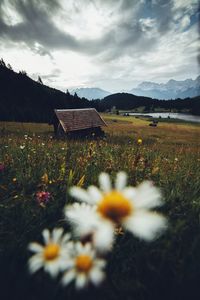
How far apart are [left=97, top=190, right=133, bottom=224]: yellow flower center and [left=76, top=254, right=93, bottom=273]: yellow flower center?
0.22 metres

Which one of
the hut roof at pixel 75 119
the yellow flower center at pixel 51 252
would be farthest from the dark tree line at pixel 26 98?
the yellow flower center at pixel 51 252

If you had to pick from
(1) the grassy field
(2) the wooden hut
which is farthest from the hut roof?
(1) the grassy field

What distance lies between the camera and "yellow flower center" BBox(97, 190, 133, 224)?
1.07 m

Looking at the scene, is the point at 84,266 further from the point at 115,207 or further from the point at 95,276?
the point at 115,207

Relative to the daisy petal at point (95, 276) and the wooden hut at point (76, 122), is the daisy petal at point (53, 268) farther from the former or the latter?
the wooden hut at point (76, 122)

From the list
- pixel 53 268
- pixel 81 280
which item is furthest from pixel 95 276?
pixel 53 268

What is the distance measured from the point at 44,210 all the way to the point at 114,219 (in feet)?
4.84

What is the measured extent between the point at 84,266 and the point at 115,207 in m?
0.30

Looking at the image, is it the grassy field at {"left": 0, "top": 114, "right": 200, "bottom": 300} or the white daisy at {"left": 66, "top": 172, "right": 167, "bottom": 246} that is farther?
the grassy field at {"left": 0, "top": 114, "right": 200, "bottom": 300}

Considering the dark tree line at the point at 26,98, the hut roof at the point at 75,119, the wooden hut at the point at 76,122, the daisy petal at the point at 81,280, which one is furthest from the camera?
the dark tree line at the point at 26,98

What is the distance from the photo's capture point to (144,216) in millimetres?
972

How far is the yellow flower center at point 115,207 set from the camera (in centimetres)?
107

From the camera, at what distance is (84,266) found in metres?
1.11

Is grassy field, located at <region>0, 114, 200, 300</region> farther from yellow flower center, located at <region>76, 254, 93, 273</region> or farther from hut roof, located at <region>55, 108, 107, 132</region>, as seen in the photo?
hut roof, located at <region>55, 108, 107, 132</region>
